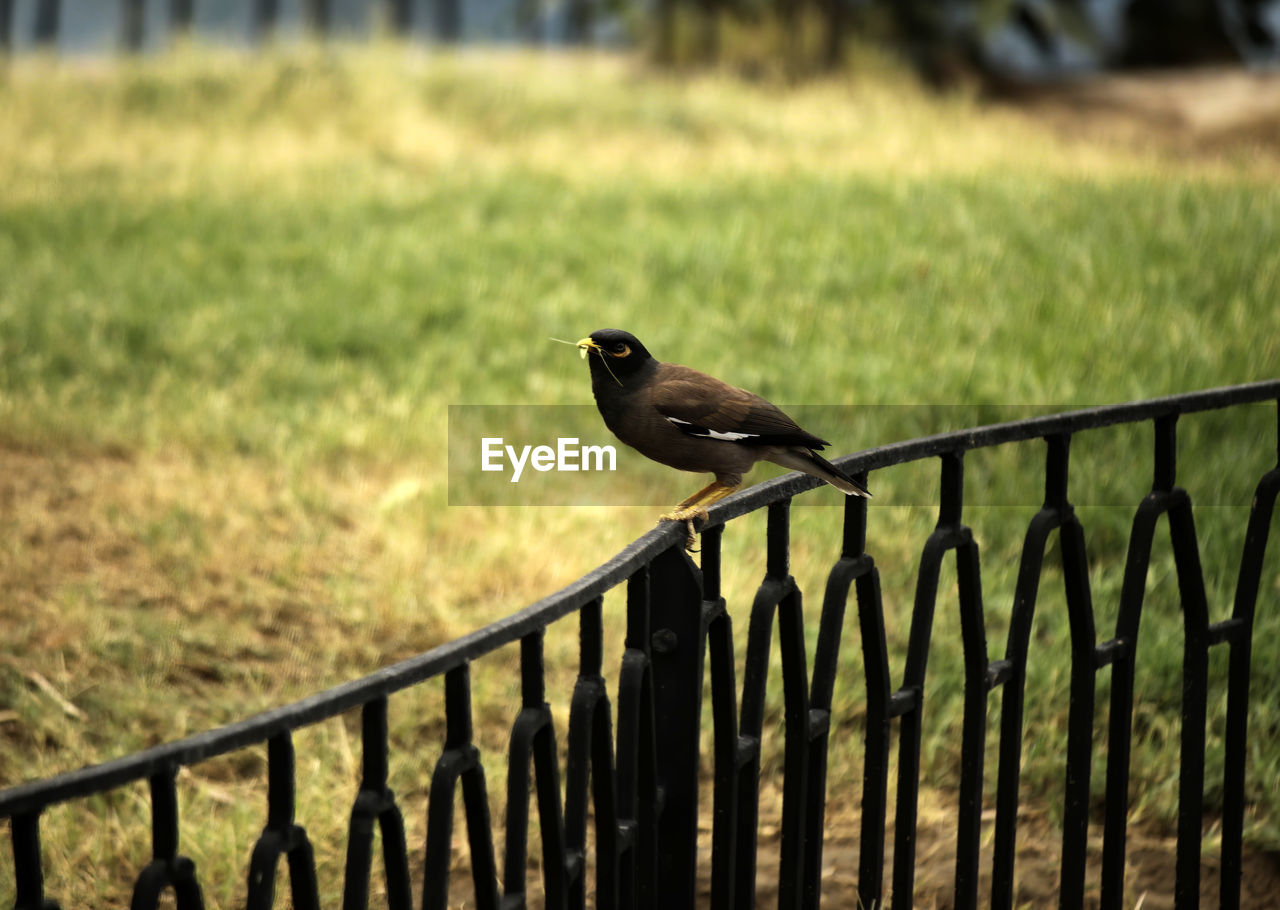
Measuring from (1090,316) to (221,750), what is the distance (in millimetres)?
6633

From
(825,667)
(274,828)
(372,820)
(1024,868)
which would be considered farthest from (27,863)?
(1024,868)

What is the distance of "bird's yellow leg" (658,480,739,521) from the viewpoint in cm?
237

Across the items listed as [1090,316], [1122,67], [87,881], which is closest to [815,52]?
[1122,67]

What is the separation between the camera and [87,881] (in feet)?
13.0

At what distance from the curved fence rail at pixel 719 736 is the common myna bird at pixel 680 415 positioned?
0.09m

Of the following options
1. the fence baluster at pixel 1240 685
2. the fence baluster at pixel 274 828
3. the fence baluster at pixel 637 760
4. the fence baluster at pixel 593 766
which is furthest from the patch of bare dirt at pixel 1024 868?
the fence baluster at pixel 274 828

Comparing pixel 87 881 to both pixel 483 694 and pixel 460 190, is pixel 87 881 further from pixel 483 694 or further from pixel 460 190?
pixel 460 190

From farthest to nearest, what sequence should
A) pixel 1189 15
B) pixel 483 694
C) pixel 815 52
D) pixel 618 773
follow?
1. pixel 1189 15
2. pixel 815 52
3. pixel 483 694
4. pixel 618 773

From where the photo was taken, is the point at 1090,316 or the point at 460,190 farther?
the point at 460,190

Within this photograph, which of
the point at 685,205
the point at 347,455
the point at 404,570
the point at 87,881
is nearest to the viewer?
the point at 87,881

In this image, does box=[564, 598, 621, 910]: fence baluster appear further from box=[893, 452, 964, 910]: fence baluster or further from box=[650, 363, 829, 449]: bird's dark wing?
box=[893, 452, 964, 910]: fence baluster

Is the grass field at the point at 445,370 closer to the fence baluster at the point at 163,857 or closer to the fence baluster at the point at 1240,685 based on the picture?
the fence baluster at the point at 1240,685

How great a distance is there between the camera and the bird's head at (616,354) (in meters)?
2.29

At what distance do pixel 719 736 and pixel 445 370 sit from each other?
525cm
